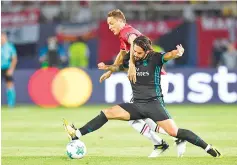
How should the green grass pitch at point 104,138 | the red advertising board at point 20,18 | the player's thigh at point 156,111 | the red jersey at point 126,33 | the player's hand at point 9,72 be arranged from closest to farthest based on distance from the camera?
1. the player's thigh at point 156,111
2. the green grass pitch at point 104,138
3. the red jersey at point 126,33
4. the player's hand at point 9,72
5. the red advertising board at point 20,18

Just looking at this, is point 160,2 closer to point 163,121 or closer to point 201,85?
point 201,85

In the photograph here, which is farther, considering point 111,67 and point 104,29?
point 104,29

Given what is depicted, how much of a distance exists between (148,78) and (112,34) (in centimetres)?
1908

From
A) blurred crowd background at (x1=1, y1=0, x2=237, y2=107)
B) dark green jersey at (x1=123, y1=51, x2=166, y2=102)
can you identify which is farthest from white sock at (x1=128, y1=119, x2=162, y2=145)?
blurred crowd background at (x1=1, y1=0, x2=237, y2=107)

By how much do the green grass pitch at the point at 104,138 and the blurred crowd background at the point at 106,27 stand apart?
329 inches

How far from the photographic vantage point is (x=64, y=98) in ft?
75.8

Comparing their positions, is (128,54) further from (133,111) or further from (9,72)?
(9,72)

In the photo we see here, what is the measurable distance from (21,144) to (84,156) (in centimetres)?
223

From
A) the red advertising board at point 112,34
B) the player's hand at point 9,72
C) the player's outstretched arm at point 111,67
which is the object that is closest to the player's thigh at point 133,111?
the player's outstretched arm at point 111,67

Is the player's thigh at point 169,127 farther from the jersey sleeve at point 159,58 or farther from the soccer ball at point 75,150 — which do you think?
the soccer ball at point 75,150

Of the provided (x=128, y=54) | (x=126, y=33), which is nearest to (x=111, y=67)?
(x=128, y=54)

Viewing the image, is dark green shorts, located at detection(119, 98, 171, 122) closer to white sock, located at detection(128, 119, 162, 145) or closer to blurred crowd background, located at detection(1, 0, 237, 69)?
white sock, located at detection(128, 119, 162, 145)

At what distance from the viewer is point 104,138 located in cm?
1488

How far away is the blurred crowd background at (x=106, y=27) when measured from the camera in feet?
100
